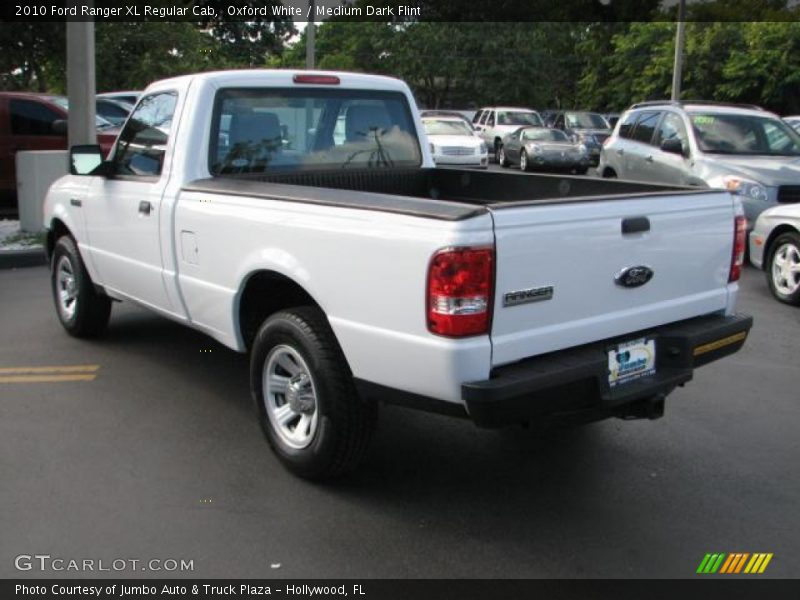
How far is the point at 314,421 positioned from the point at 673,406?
2471 millimetres

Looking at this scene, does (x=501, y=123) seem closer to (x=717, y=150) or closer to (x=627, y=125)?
(x=627, y=125)

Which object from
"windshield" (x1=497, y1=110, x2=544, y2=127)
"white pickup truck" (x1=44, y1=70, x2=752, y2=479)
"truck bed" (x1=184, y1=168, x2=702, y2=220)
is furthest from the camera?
"windshield" (x1=497, y1=110, x2=544, y2=127)

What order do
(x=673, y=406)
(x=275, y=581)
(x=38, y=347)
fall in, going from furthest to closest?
(x=38, y=347), (x=673, y=406), (x=275, y=581)

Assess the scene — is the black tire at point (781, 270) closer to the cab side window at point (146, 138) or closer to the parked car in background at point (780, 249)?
the parked car in background at point (780, 249)

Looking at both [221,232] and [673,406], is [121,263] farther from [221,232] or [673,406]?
[673,406]

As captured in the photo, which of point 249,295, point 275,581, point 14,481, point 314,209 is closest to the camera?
point 275,581

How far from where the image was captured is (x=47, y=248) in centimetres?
699

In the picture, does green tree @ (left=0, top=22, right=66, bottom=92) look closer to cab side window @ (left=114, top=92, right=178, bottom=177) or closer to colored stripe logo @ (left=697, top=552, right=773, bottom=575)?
cab side window @ (left=114, top=92, right=178, bottom=177)

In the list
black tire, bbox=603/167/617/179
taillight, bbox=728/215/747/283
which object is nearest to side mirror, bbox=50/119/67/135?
black tire, bbox=603/167/617/179

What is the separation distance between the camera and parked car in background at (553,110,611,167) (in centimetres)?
2631

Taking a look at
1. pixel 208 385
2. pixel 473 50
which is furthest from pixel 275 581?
pixel 473 50

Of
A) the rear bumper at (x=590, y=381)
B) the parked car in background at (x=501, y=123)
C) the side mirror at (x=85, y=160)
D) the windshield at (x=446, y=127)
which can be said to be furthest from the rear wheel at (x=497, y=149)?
the rear bumper at (x=590, y=381)

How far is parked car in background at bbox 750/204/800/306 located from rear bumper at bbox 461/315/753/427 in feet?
13.7

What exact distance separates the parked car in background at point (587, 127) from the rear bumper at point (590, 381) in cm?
2278
